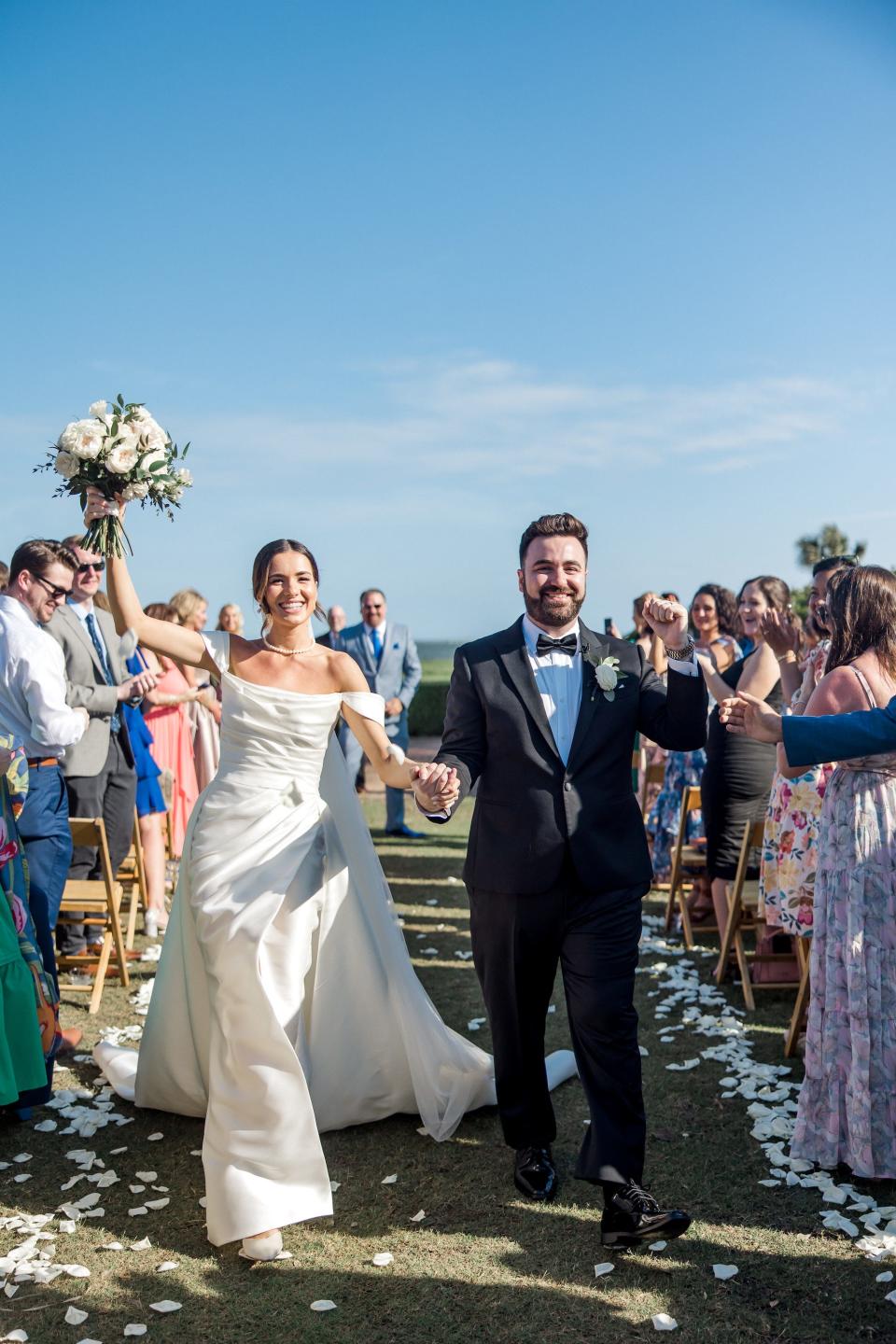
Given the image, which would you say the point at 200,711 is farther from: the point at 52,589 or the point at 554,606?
the point at 554,606

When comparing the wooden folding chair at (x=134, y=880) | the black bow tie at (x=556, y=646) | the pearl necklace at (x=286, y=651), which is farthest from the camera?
the wooden folding chair at (x=134, y=880)

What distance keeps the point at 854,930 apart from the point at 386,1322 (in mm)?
2201

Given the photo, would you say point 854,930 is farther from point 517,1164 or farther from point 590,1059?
point 517,1164

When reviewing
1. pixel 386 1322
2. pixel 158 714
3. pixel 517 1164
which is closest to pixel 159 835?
pixel 158 714

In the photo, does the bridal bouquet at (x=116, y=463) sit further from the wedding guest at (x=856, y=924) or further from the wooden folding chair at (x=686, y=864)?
the wooden folding chair at (x=686, y=864)

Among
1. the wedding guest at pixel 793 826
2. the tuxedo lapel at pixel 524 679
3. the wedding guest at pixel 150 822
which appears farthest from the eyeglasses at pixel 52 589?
the wedding guest at pixel 793 826

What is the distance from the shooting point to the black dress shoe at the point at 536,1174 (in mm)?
4383

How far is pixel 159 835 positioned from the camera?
8.96 m

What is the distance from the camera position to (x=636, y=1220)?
3.93m

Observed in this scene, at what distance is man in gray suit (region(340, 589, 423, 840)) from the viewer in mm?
12906

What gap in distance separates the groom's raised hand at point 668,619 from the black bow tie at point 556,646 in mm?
370

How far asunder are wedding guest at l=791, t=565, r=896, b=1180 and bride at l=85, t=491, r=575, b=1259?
1.51 metres

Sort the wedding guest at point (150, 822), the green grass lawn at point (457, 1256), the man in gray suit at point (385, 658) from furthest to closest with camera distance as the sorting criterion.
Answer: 1. the man in gray suit at point (385, 658)
2. the wedding guest at point (150, 822)
3. the green grass lawn at point (457, 1256)

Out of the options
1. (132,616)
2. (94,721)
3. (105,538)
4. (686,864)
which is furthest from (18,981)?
(686,864)
